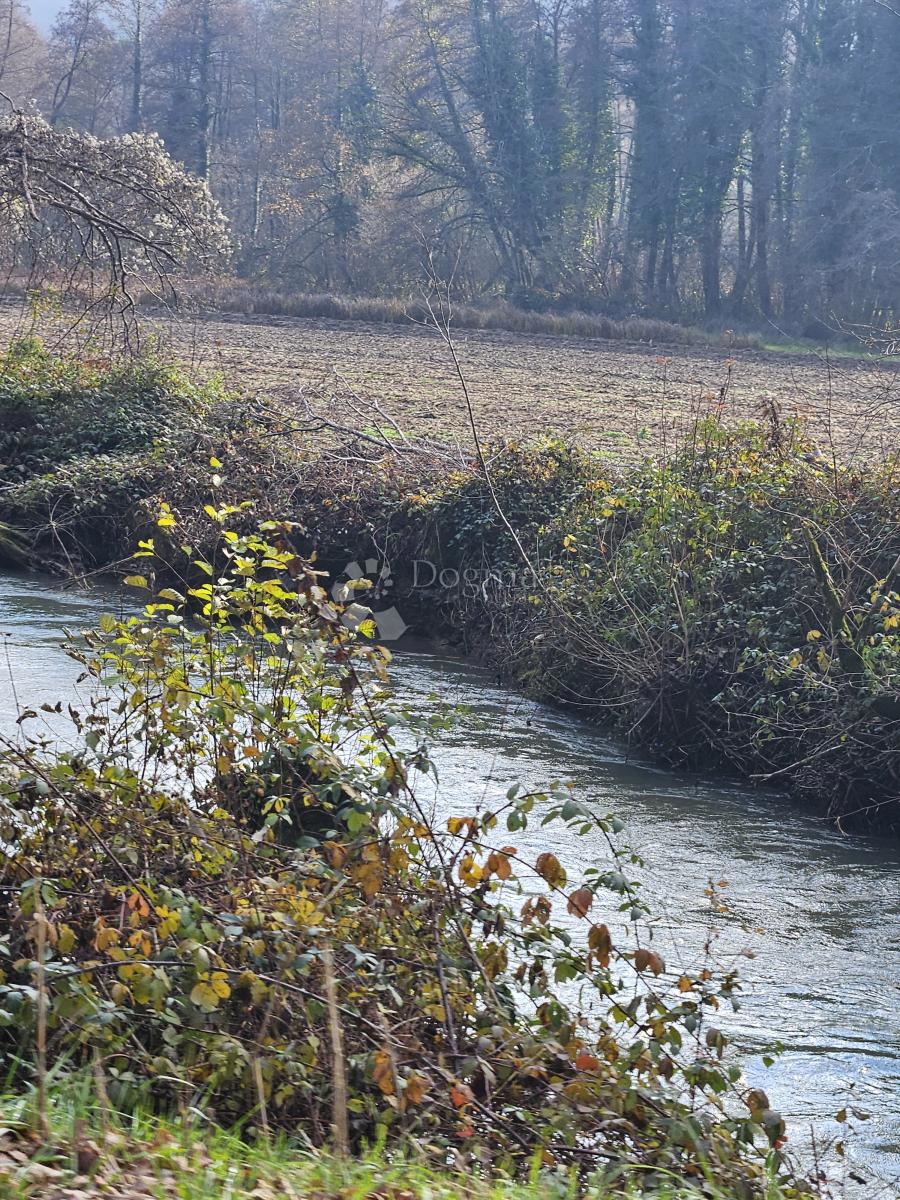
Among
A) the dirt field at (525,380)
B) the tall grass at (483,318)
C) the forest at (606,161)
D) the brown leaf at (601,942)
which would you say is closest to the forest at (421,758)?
the brown leaf at (601,942)

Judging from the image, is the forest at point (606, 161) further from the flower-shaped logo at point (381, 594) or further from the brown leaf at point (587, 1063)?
the brown leaf at point (587, 1063)

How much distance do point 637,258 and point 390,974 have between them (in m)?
53.1

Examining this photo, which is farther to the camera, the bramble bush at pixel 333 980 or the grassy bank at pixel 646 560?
the grassy bank at pixel 646 560

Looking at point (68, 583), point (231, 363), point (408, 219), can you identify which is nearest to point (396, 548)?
point (68, 583)

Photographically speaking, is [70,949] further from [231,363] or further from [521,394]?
[231,363]

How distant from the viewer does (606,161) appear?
5612cm

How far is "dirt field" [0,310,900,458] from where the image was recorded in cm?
2125

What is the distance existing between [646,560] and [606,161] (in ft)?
153

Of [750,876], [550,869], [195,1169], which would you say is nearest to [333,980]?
[195,1169]

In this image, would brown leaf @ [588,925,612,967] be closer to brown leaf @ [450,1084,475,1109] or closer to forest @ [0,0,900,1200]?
forest @ [0,0,900,1200]

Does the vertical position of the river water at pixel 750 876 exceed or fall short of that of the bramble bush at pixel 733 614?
it falls short

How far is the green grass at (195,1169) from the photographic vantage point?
352 centimetres

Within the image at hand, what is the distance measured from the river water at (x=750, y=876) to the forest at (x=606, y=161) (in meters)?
38.0

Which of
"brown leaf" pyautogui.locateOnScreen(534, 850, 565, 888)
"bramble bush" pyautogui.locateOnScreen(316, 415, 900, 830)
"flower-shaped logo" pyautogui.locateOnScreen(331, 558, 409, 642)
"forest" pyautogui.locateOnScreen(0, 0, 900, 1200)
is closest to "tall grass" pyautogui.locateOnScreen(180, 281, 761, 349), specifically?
"forest" pyautogui.locateOnScreen(0, 0, 900, 1200)
